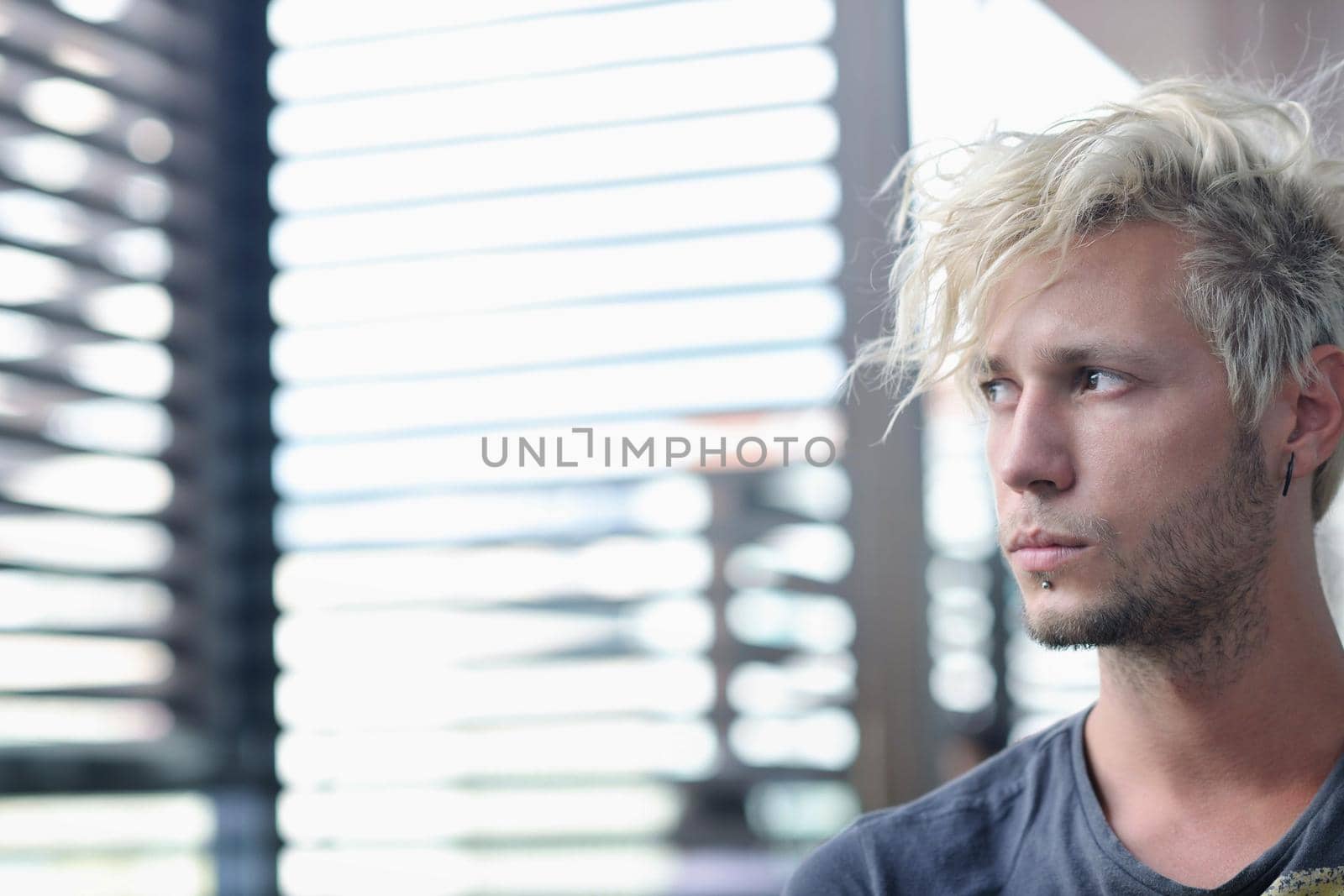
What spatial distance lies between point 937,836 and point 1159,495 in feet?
1.46

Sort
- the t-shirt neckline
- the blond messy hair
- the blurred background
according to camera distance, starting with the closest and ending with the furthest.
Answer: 1. the t-shirt neckline
2. the blond messy hair
3. the blurred background

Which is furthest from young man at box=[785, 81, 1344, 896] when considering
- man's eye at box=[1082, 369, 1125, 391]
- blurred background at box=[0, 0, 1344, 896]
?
blurred background at box=[0, 0, 1344, 896]

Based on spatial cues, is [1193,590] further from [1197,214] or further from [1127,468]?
[1197,214]

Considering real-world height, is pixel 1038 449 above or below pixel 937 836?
above

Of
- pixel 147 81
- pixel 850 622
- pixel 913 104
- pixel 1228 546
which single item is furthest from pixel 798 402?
pixel 147 81

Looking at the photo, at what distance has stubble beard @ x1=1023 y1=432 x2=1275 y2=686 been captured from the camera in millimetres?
1335

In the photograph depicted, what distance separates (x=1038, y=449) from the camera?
1.35 metres

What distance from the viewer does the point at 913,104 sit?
208 cm

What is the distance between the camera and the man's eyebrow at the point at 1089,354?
134cm

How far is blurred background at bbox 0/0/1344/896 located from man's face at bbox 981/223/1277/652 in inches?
26.1

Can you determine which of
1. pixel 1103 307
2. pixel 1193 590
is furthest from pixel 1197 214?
pixel 1193 590

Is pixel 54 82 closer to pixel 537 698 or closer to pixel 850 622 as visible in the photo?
pixel 537 698

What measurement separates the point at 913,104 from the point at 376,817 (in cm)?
146

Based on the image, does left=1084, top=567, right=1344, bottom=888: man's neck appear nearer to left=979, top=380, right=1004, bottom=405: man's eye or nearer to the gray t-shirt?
the gray t-shirt
